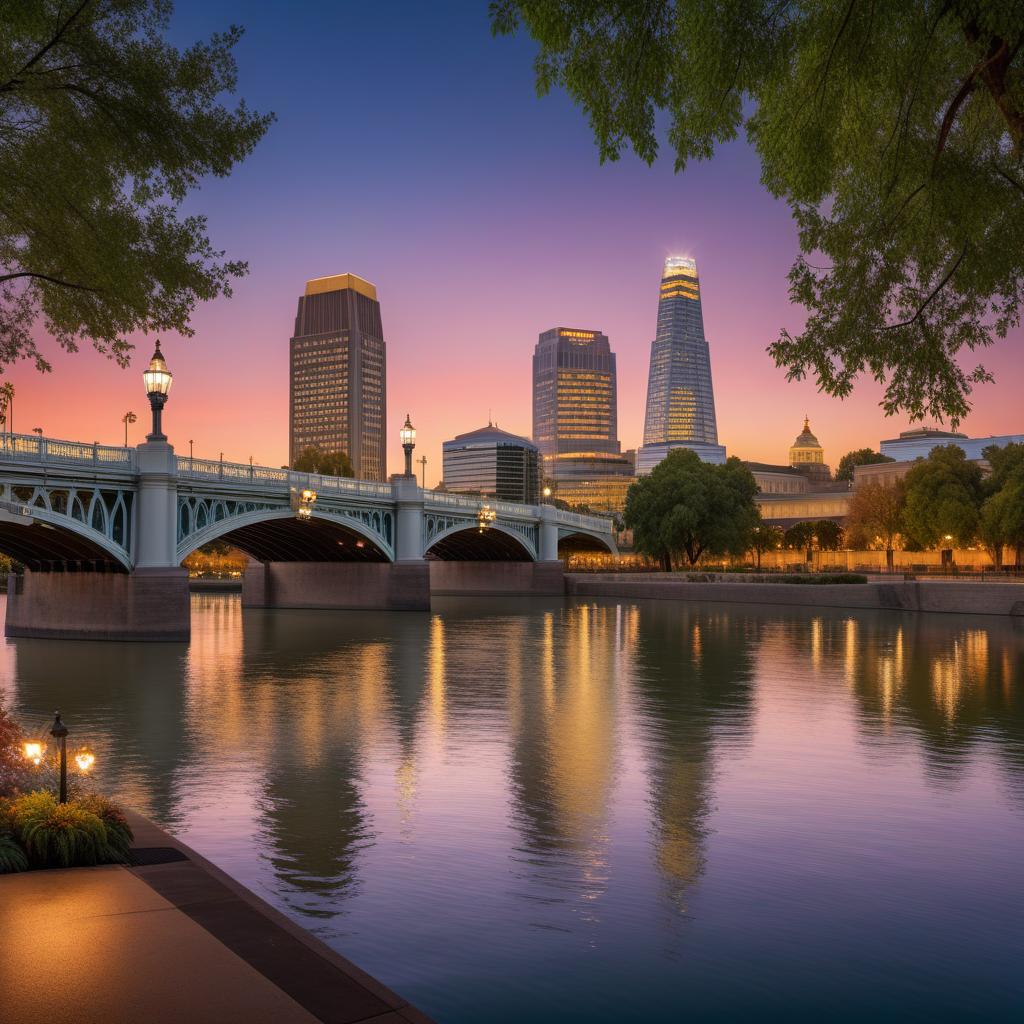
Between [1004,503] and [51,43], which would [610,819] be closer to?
[51,43]

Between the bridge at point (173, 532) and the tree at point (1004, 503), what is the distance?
3960 centimetres

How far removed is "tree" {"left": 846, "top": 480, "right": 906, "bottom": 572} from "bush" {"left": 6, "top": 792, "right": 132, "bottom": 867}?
93187 mm

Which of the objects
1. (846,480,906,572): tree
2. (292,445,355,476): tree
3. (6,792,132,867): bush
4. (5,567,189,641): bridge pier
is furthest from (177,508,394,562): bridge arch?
(846,480,906,572): tree

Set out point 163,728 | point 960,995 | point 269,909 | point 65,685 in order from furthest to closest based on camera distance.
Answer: point 65,685, point 163,728, point 960,995, point 269,909

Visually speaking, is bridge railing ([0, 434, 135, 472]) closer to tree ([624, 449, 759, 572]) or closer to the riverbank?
the riverbank

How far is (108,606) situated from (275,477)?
43.9 ft

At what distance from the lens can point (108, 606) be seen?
147 ft

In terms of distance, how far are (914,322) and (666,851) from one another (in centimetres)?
792

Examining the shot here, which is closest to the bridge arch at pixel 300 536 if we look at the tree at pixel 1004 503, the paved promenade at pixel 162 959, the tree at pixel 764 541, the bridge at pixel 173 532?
the bridge at pixel 173 532

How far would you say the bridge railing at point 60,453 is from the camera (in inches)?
1524

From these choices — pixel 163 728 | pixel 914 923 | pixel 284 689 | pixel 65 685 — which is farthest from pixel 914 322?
pixel 65 685

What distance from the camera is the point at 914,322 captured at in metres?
13.8

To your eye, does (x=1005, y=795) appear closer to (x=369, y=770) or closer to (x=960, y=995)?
(x=960, y=995)

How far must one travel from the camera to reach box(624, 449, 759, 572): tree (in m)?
93.8
